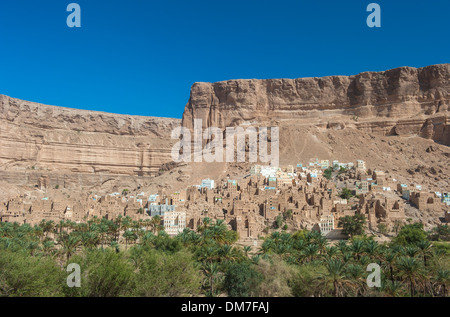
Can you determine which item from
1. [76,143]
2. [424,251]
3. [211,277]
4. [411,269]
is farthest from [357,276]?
[76,143]

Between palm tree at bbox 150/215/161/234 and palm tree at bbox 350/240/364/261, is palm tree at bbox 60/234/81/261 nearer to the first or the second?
palm tree at bbox 150/215/161/234

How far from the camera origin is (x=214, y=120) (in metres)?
105

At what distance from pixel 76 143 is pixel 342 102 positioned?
208 feet

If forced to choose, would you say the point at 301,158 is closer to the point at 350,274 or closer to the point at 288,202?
the point at 288,202

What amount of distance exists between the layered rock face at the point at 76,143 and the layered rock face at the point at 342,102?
15.8m

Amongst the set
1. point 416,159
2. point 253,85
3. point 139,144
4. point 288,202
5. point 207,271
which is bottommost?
point 207,271

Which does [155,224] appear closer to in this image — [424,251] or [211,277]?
[211,277]

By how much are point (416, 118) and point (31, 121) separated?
84.8 meters

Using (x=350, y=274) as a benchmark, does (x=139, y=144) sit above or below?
above

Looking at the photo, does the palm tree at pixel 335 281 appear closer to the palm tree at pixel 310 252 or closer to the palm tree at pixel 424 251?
the palm tree at pixel 310 252

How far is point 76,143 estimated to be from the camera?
107688mm

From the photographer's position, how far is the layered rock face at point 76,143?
96.3 metres
